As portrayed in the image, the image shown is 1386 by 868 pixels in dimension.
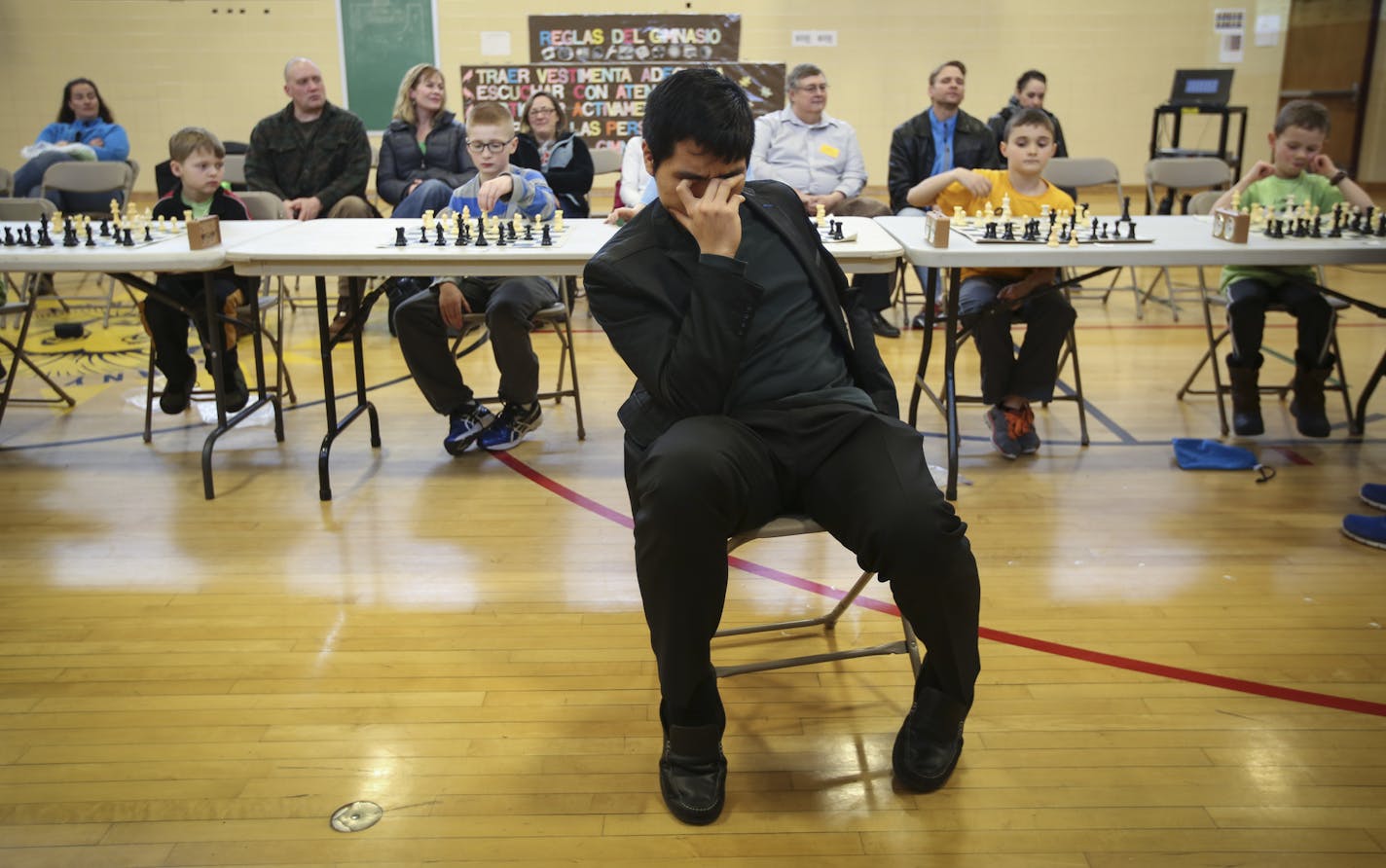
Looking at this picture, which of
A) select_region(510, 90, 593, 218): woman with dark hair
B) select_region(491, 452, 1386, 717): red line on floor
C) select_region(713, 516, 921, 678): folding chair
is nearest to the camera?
select_region(713, 516, 921, 678): folding chair

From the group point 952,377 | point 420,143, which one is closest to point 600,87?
point 420,143

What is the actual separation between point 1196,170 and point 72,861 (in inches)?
262

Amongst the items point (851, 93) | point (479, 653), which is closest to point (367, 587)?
point (479, 653)

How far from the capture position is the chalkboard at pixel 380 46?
10016mm

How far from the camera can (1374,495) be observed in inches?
133

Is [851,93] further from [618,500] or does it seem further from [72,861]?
[72,861]

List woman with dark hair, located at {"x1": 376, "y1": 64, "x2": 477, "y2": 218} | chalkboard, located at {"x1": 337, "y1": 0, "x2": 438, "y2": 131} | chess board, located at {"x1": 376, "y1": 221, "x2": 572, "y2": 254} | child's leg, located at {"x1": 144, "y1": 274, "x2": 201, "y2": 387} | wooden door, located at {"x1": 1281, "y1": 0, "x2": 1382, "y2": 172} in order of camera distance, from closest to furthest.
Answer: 1. chess board, located at {"x1": 376, "y1": 221, "x2": 572, "y2": 254}
2. child's leg, located at {"x1": 144, "y1": 274, "x2": 201, "y2": 387}
3. woman with dark hair, located at {"x1": 376, "y1": 64, "x2": 477, "y2": 218}
4. chalkboard, located at {"x1": 337, "y1": 0, "x2": 438, "y2": 131}
5. wooden door, located at {"x1": 1281, "y1": 0, "x2": 1382, "y2": 172}

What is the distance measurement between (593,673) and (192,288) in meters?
2.60

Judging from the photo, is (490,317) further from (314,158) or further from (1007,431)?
(314,158)

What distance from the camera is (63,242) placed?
3.67 metres

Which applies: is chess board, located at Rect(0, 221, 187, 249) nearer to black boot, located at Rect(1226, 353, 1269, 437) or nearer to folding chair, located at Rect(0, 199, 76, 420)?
folding chair, located at Rect(0, 199, 76, 420)

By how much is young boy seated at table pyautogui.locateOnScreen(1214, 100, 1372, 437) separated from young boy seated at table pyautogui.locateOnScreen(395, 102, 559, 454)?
2.51 metres

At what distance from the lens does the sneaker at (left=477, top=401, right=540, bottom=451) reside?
4074 mm

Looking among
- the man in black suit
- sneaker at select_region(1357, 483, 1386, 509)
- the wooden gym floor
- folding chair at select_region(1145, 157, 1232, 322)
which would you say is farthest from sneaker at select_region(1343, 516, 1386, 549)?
folding chair at select_region(1145, 157, 1232, 322)
